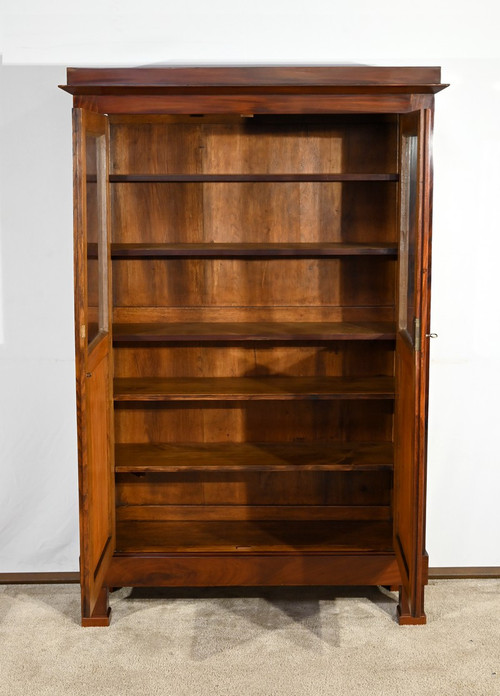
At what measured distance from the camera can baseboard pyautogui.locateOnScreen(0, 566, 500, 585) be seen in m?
3.64

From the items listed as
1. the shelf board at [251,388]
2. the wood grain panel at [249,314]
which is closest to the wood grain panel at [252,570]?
the shelf board at [251,388]

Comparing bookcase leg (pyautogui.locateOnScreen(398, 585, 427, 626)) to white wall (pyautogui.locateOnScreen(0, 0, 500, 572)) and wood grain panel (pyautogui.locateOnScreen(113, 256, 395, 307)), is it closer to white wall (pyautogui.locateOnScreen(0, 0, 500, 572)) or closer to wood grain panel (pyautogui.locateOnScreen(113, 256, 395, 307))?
white wall (pyautogui.locateOnScreen(0, 0, 500, 572))

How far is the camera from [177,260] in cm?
354

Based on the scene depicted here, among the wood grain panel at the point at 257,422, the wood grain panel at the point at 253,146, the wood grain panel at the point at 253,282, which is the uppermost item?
the wood grain panel at the point at 253,146

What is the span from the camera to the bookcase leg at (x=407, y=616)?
3.20 m

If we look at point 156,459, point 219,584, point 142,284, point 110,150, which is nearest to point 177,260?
point 142,284

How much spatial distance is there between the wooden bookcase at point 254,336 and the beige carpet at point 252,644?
0.12 metres

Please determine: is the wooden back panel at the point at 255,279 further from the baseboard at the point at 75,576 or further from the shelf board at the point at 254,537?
the baseboard at the point at 75,576

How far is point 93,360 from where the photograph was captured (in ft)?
10.0

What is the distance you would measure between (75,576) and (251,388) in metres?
1.04

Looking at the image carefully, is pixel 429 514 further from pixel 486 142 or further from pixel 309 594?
pixel 486 142

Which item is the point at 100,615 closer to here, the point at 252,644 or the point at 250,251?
the point at 252,644

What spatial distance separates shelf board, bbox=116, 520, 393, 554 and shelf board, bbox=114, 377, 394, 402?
19.5 inches

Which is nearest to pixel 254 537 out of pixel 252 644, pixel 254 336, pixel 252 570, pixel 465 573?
pixel 252 570
